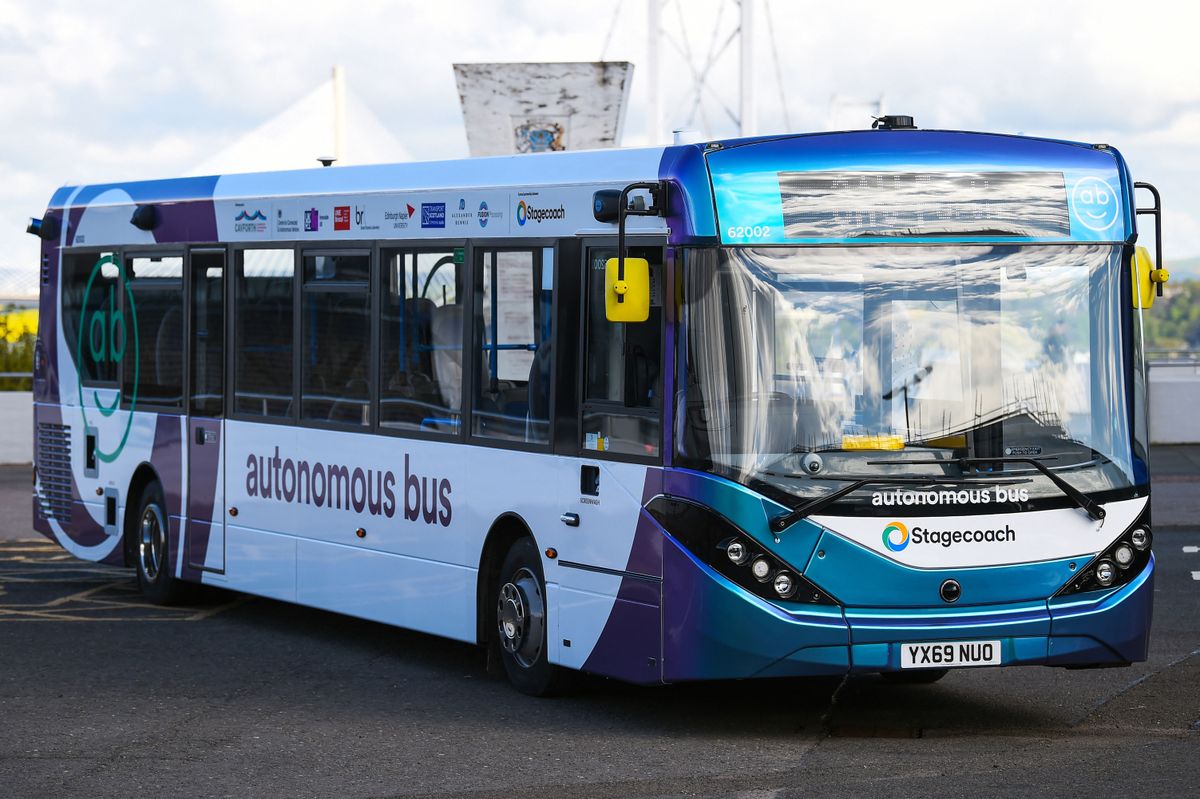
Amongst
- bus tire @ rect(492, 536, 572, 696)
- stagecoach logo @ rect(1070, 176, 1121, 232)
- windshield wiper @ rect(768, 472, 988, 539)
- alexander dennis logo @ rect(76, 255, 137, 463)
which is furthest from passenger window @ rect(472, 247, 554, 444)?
alexander dennis logo @ rect(76, 255, 137, 463)

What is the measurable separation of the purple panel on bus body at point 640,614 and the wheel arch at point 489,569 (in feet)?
4.23

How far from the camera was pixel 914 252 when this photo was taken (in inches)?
355

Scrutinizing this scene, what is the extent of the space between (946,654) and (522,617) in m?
2.40

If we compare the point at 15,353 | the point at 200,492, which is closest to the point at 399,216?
the point at 200,492

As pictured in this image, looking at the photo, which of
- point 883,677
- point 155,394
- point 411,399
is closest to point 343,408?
point 411,399

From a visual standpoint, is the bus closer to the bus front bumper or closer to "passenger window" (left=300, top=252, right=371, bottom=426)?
the bus front bumper

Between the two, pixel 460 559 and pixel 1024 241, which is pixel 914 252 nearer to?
pixel 1024 241

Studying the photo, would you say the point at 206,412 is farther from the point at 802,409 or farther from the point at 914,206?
the point at 914,206

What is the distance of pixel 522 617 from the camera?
409 inches

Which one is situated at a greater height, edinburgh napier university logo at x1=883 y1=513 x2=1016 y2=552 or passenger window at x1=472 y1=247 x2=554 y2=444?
passenger window at x1=472 y1=247 x2=554 y2=444

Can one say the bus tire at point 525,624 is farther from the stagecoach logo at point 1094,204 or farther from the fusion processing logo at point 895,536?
the stagecoach logo at point 1094,204

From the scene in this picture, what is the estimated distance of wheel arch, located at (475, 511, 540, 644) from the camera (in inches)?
421

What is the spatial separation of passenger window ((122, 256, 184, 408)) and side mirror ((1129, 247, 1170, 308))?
6863 millimetres

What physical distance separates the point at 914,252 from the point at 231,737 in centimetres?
367
